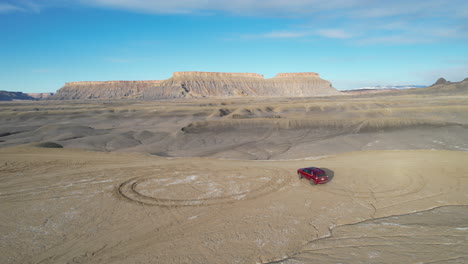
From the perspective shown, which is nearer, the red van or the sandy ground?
the sandy ground

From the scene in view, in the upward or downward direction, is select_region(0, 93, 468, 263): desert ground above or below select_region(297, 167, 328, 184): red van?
below

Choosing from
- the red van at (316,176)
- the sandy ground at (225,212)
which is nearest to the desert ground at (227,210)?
the sandy ground at (225,212)

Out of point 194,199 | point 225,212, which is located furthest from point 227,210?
point 194,199

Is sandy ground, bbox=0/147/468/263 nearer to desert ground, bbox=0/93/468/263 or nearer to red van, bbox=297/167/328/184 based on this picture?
desert ground, bbox=0/93/468/263

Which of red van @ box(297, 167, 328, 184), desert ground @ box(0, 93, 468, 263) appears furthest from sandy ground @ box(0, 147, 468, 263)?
red van @ box(297, 167, 328, 184)

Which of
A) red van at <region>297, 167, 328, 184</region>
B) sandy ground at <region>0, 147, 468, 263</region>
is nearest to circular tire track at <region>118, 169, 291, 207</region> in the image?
sandy ground at <region>0, 147, 468, 263</region>

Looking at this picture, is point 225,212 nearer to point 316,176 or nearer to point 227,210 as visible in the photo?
point 227,210

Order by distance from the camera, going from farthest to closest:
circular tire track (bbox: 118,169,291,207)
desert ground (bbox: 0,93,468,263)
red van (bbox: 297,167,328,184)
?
red van (bbox: 297,167,328,184) < circular tire track (bbox: 118,169,291,207) < desert ground (bbox: 0,93,468,263)

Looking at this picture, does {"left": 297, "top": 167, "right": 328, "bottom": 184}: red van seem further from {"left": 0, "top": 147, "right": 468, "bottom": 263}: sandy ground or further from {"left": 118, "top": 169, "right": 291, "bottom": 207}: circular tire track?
{"left": 118, "top": 169, "right": 291, "bottom": 207}: circular tire track

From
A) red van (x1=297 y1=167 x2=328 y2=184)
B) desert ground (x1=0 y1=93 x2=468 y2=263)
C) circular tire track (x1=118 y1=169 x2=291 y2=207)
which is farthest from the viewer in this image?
red van (x1=297 y1=167 x2=328 y2=184)
